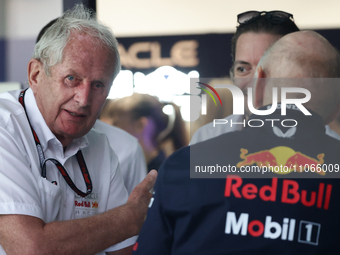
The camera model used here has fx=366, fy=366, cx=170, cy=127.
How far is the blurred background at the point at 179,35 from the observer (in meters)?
3.41

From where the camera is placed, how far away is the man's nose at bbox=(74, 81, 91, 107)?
5.04 feet

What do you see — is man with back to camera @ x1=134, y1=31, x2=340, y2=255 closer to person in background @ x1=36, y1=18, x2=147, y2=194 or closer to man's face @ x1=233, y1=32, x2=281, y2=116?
man's face @ x1=233, y1=32, x2=281, y2=116

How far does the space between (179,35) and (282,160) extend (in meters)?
2.81

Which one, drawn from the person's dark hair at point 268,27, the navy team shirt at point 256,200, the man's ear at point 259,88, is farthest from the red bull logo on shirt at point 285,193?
the person's dark hair at point 268,27

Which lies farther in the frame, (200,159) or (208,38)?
(208,38)

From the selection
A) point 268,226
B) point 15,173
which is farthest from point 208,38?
point 268,226

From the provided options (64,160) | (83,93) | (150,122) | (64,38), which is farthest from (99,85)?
(150,122)

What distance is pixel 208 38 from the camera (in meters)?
3.53

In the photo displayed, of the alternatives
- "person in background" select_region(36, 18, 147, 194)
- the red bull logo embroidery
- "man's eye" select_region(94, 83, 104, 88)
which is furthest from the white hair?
the red bull logo embroidery

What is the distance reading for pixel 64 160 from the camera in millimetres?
1634

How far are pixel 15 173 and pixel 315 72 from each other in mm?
1051

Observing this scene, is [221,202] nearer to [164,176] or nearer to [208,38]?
[164,176]

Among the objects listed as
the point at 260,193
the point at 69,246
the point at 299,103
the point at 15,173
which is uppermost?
the point at 299,103

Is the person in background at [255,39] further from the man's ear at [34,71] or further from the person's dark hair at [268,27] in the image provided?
the man's ear at [34,71]
